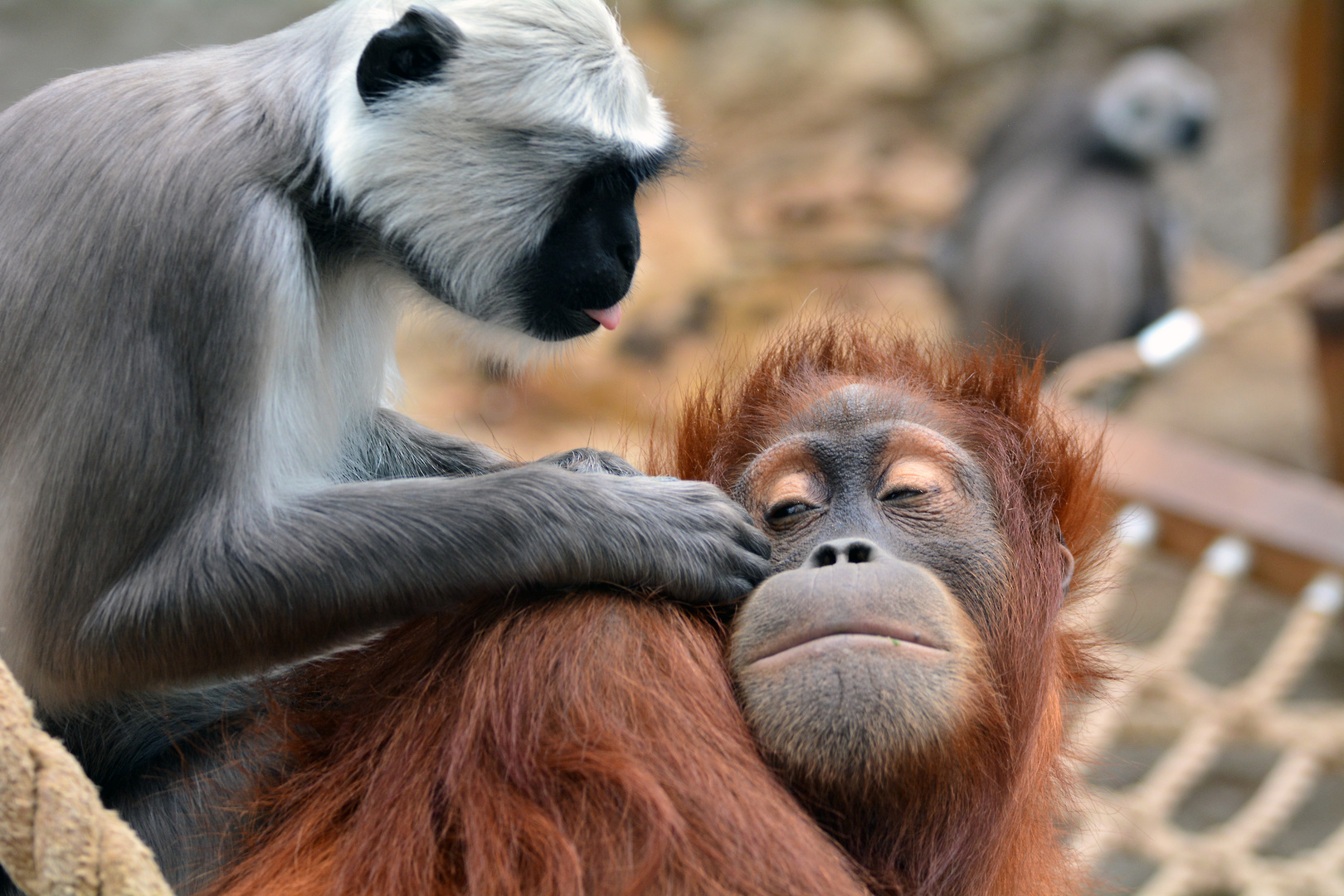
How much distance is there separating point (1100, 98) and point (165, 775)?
1396 centimetres

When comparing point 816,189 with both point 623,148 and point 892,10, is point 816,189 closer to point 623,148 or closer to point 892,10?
point 892,10

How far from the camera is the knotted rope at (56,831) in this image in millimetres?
1732

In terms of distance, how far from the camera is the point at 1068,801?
2539mm

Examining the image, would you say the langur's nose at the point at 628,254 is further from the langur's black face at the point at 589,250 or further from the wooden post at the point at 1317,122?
the wooden post at the point at 1317,122

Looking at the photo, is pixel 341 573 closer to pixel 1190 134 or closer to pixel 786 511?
pixel 786 511

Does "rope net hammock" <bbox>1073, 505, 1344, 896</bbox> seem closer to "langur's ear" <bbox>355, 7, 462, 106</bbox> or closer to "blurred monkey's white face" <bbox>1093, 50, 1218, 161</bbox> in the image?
"langur's ear" <bbox>355, 7, 462, 106</bbox>

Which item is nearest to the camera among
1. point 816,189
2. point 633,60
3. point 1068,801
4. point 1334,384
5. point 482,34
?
point 1068,801

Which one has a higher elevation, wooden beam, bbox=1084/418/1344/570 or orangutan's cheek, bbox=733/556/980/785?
orangutan's cheek, bbox=733/556/980/785

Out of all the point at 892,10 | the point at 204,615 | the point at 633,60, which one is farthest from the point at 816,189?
the point at 204,615

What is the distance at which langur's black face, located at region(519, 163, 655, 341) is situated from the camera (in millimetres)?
2963

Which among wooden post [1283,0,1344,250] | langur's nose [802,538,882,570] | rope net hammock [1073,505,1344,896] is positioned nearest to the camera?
langur's nose [802,538,882,570]

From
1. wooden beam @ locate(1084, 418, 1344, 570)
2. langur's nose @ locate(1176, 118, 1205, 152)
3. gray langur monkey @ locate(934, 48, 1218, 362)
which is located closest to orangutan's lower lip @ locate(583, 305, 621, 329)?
wooden beam @ locate(1084, 418, 1344, 570)

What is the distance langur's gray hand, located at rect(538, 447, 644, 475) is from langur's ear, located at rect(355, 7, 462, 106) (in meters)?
0.90

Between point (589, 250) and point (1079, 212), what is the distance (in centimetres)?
1172
